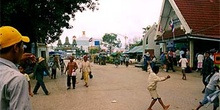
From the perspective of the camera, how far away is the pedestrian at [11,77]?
2105 mm

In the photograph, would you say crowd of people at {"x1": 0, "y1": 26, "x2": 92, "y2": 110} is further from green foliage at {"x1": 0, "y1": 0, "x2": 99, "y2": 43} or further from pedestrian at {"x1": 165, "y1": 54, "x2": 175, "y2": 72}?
pedestrian at {"x1": 165, "y1": 54, "x2": 175, "y2": 72}

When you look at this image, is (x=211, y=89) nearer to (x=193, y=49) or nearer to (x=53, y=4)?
(x=53, y=4)

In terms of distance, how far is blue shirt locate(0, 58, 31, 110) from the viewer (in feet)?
6.89

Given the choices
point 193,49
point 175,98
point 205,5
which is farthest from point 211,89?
point 205,5

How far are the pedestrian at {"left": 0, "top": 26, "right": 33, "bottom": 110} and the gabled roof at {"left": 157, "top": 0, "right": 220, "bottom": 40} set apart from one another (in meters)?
21.9

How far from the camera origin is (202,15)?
25.8 m

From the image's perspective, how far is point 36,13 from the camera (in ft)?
66.0

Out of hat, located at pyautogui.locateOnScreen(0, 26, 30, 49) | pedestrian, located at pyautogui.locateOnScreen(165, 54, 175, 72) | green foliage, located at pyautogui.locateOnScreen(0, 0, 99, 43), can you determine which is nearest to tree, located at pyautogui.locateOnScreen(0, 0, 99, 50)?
green foliage, located at pyautogui.locateOnScreen(0, 0, 99, 43)

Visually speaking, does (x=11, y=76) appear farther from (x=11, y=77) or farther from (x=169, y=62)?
(x=169, y=62)

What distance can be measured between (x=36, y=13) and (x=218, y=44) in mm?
13610

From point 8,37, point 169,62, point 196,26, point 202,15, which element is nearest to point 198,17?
point 202,15

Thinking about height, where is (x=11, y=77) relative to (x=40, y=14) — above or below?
below

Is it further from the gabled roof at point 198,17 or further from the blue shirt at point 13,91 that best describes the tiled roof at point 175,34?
the blue shirt at point 13,91

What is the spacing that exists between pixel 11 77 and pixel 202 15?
82.7 ft
